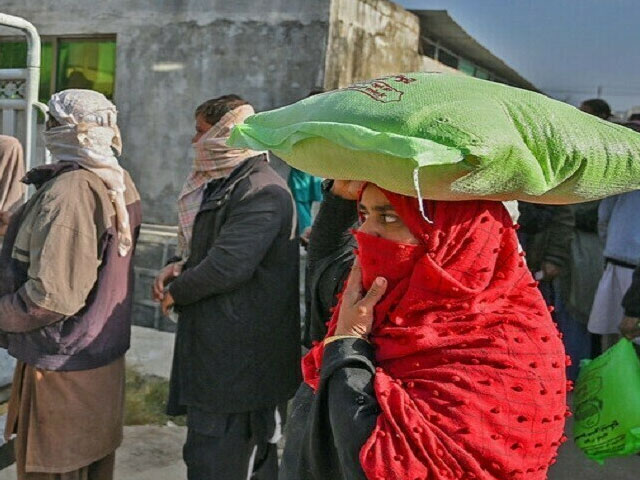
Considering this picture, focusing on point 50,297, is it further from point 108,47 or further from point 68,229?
point 108,47

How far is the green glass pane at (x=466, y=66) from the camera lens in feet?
35.0

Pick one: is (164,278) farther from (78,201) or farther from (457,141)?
(457,141)

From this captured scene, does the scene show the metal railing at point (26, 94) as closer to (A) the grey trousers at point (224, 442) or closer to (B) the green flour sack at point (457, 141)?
(A) the grey trousers at point (224, 442)

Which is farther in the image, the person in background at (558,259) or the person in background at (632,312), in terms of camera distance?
the person in background at (558,259)

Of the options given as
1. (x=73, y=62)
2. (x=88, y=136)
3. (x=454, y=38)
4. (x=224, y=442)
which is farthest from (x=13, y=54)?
(x=224, y=442)

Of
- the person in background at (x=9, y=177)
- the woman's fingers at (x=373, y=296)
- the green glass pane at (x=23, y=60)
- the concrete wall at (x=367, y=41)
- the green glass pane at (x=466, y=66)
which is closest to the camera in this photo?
the woman's fingers at (x=373, y=296)

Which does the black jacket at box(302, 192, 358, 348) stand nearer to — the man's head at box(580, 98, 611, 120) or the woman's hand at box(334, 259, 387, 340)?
the woman's hand at box(334, 259, 387, 340)

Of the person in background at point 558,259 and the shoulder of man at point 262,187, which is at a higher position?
the shoulder of man at point 262,187

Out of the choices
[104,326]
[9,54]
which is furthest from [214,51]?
[104,326]

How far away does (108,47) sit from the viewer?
289 inches

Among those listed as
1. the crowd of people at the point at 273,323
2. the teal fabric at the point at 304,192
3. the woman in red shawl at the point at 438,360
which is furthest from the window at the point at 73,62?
the woman in red shawl at the point at 438,360

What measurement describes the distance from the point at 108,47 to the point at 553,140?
21.9ft

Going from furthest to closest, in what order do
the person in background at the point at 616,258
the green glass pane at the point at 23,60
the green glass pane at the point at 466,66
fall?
the green glass pane at the point at 466,66 < the green glass pane at the point at 23,60 < the person in background at the point at 616,258

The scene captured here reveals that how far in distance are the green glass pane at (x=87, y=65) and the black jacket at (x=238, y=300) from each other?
4.88 meters
